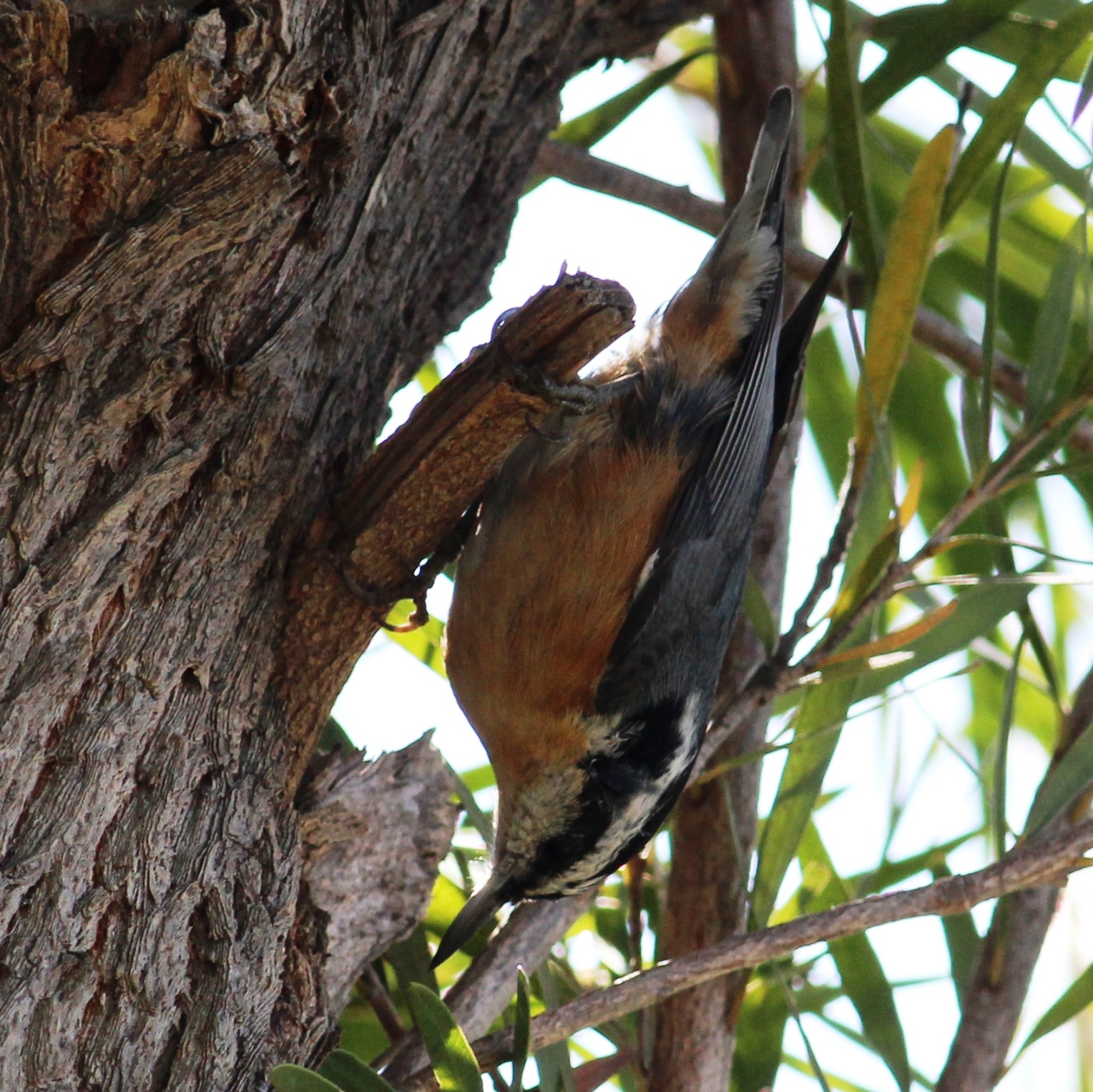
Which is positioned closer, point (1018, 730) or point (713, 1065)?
point (713, 1065)

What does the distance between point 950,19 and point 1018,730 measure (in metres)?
1.61

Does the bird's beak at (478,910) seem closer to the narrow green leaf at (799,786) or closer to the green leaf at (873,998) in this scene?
the narrow green leaf at (799,786)

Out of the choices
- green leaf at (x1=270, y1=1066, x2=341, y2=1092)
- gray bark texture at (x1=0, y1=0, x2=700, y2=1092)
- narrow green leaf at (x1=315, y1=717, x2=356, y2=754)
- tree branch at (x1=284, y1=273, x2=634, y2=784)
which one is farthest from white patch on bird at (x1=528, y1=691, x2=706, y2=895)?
green leaf at (x1=270, y1=1066, x2=341, y2=1092)

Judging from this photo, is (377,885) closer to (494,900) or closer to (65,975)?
(494,900)

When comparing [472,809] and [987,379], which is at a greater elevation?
[987,379]

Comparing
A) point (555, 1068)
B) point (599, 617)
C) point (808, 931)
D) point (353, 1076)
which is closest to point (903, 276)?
point (599, 617)

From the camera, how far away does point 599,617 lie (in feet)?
6.91

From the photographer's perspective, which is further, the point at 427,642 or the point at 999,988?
the point at 427,642

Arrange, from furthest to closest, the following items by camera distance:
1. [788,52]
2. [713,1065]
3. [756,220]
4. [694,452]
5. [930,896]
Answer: [788,52], [756,220], [694,452], [713,1065], [930,896]

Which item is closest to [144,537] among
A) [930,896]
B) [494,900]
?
[494,900]

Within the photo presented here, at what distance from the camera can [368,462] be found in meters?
1.79

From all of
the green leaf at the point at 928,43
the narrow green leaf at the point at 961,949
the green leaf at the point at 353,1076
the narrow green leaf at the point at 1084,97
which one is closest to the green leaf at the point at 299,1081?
the green leaf at the point at 353,1076

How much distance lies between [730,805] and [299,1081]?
38.6 inches

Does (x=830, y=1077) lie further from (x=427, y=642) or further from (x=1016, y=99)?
(x=1016, y=99)
